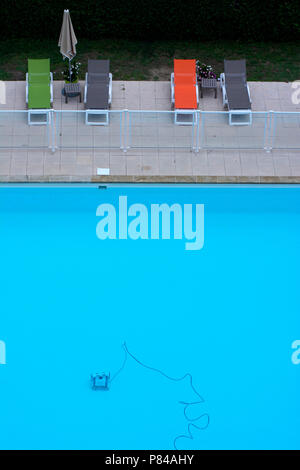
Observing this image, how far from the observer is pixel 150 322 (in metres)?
18.3

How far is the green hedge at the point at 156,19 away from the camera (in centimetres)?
2330

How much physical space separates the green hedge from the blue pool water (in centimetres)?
501

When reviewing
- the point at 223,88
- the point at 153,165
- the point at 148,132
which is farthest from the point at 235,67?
the point at 153,165

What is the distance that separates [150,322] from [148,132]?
4587 millimetres

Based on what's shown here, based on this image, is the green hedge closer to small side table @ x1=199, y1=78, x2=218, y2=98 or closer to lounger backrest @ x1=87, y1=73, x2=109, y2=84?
lounger backrest @ x1=87, y1=73, x2=109, y2=84

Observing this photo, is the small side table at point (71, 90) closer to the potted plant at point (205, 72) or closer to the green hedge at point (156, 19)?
the green hedge at point (156, 19)

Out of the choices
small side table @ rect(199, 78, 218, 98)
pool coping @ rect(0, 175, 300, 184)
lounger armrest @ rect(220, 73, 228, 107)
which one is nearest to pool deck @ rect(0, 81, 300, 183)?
pool coping @ rect(0, 175, 300, 184)

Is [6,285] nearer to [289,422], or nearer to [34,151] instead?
[34,151]

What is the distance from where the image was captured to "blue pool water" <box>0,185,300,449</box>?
16797 mm

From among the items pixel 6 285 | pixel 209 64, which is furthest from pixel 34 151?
pixel 209 64

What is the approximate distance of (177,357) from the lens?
17.7m

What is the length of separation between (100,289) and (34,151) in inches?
148

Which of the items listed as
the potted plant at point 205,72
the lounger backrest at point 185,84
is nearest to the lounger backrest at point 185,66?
the lounger backrest at point 185,84

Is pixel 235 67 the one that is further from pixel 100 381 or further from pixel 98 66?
pixel 100 381
